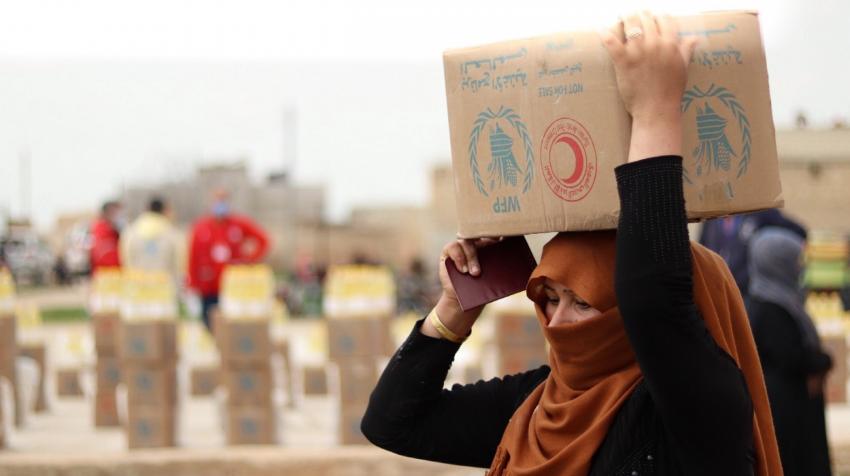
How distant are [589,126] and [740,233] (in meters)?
4.05

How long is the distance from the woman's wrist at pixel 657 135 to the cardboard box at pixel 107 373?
21.6 ft

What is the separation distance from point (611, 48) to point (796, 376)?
9.35 ft

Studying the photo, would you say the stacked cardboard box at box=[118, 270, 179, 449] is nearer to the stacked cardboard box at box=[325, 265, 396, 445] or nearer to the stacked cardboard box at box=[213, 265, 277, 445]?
the stacked cardboard box at box=[213, 265, 277, 445]

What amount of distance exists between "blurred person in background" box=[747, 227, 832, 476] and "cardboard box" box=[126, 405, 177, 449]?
11.9 feet

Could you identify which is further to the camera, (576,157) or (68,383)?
(68,383)

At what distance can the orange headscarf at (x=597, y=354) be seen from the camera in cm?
193

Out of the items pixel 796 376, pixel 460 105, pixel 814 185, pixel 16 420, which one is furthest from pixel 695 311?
pixel 814 185

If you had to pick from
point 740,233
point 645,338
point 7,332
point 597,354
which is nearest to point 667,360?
point 645,338

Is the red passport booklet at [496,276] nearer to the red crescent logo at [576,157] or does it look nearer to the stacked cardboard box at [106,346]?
the red crescent logo at [576,157]

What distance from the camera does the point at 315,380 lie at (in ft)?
31.3

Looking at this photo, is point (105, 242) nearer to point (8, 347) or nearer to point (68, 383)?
point (68, 383)

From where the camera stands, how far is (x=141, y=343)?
22.9 feet

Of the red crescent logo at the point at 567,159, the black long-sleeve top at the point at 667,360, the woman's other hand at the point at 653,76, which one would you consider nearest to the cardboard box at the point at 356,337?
the red crescent logo at the point at 567,159

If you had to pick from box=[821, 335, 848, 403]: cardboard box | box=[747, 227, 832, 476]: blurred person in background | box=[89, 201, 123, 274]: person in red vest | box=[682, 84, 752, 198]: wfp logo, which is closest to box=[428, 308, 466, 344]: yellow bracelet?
box=[682, 84, 752, 198]: wfp logo
